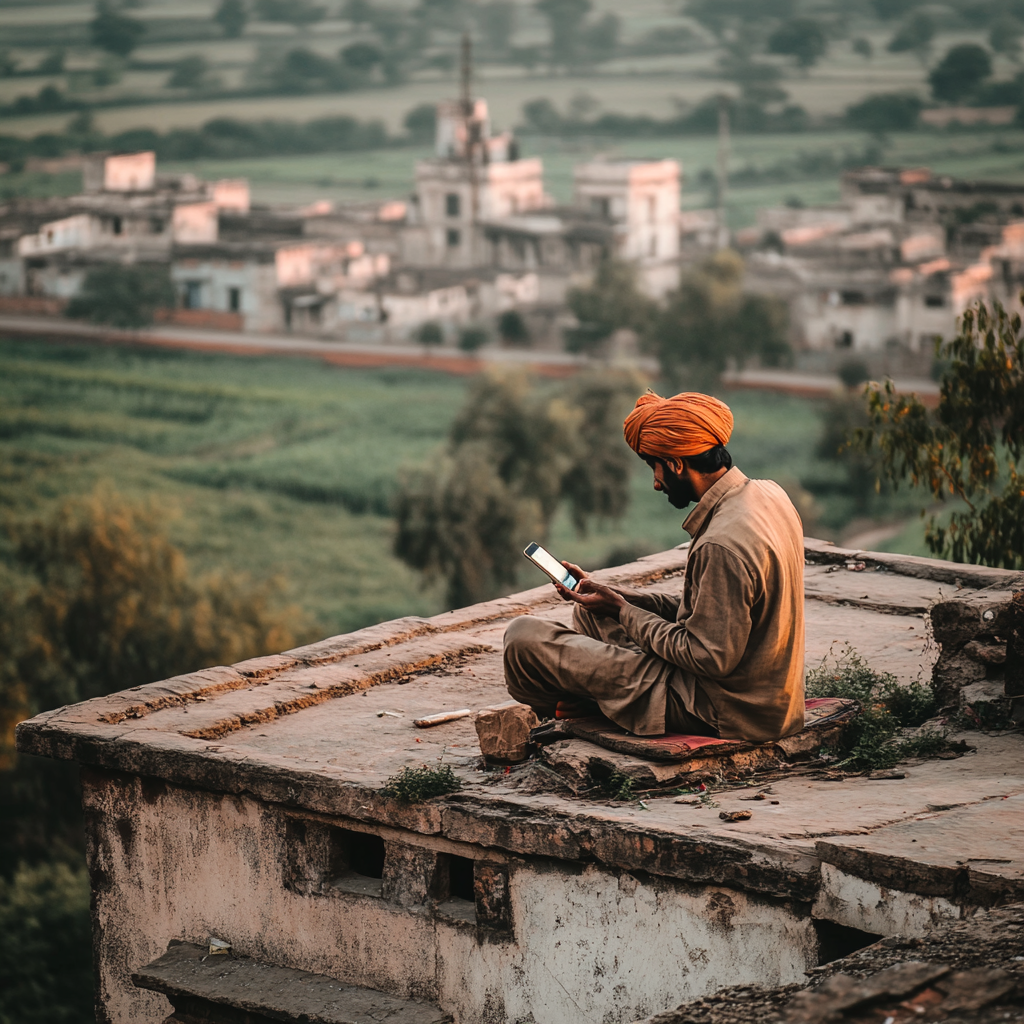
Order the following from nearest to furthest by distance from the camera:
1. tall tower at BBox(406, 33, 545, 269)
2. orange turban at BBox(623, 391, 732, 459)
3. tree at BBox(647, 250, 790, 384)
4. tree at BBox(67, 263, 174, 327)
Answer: orange turban at BBox(623, 391, 732, 459)
tree at BBox(647, 250, 790, 384)
tree at BBox(67, 263, 174, 327)
tall tower at BBox(406, 33, 545, 269)

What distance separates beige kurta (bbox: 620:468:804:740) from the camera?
5238 millimetres

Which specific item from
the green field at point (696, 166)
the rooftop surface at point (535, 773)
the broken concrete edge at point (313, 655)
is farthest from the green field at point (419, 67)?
the rooftop surface at point (535, 773)

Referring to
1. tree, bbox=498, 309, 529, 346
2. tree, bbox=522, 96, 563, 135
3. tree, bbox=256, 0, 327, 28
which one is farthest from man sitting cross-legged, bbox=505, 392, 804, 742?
tree, bbox=256, 0, 327, 28

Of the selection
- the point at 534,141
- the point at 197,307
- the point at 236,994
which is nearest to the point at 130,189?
the point at 197,307

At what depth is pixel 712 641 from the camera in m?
5.25

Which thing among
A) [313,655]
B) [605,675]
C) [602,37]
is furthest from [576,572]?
[602,37]

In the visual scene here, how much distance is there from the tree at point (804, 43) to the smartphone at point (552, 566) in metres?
65.0

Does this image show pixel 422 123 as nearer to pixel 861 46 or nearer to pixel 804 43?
pixel 804 43

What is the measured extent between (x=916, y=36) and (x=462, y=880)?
2496 inches

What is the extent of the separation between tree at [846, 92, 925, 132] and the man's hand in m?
60.6

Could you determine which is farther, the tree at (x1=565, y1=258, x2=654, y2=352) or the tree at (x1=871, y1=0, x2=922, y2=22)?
the tree at (x1=871, y1=0, x2=922, y2=22)

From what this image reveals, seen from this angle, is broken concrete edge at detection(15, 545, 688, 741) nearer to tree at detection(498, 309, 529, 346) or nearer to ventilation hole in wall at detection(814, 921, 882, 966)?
ventilation hole in wall at detection(814, 921, 882, 966)

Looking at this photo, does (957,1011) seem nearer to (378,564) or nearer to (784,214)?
(378,564)

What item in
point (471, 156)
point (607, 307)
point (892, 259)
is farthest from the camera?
point (471, 156)
